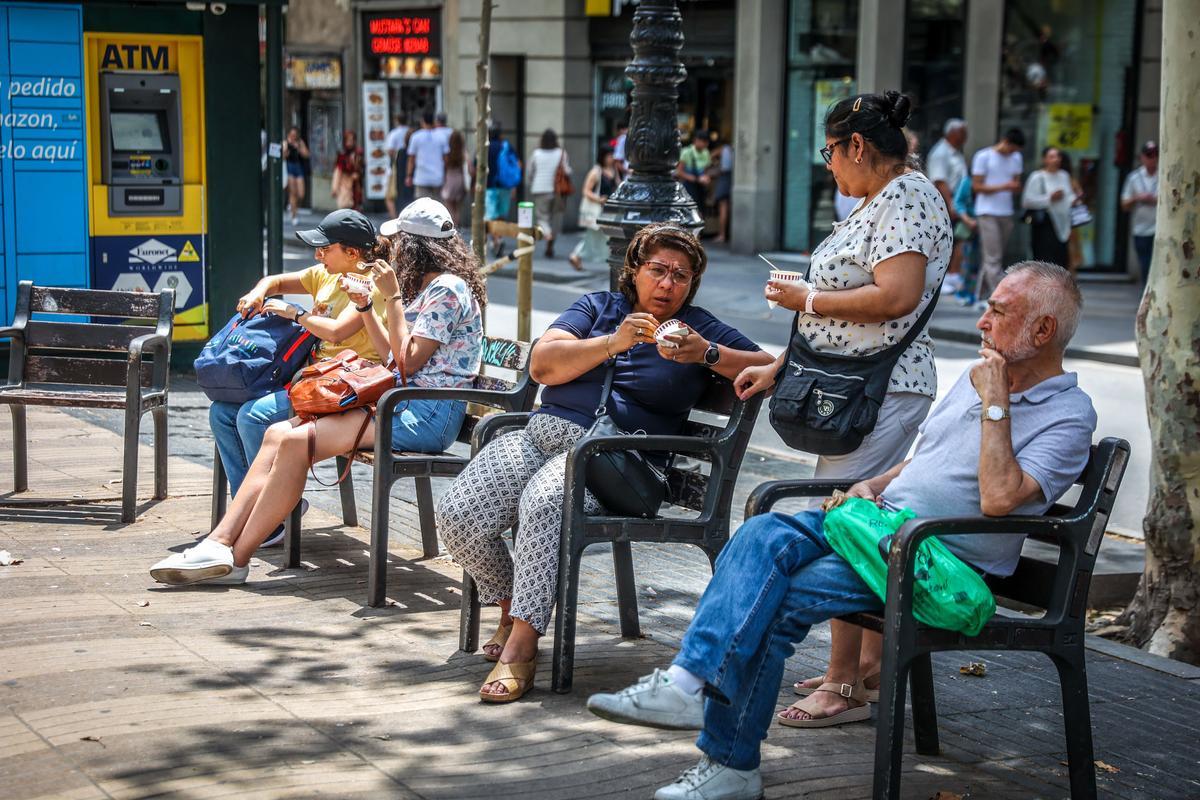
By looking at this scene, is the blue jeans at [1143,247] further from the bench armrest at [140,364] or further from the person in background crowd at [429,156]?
the bench armrest at [140,364]

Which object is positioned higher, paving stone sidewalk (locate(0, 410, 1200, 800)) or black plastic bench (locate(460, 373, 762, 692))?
black plastic bench (locate(460, 373, 762, 692))

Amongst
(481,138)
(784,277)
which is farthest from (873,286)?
(481,138)

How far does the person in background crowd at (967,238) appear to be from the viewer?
58.1 ft

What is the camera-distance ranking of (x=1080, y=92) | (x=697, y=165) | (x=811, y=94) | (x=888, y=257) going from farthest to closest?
(x=697, y=165) < (x=811, y=94) < (x=1080, y=92) < (x=888, y=257)

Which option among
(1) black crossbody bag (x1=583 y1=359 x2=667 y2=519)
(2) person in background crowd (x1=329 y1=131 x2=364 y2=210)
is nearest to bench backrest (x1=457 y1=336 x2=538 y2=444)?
(1) black crossbody bag (x1=583 y1=359 x2=667 y2=519)

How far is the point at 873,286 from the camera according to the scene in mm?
4480

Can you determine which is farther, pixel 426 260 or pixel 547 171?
pixel 547 171

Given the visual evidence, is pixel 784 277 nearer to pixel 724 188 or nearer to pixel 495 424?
pixel 495 424

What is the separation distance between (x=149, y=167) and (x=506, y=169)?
11.5 metres

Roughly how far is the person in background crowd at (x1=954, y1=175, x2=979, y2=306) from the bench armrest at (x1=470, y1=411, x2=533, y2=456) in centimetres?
1317

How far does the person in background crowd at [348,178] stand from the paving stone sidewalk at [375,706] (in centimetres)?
2164

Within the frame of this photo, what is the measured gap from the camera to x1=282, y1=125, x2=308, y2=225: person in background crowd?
27.8 metres

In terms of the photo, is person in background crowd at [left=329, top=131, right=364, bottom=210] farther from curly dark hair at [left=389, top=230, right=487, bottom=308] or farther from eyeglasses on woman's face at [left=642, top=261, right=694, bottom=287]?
eyeglasses on woman's face at [left=642, top=261, right=694, bottom=287]

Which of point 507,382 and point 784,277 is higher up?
point 784,277
